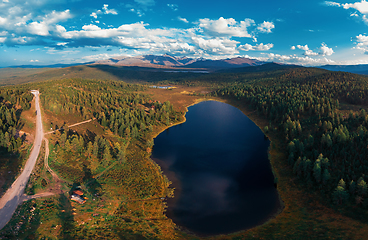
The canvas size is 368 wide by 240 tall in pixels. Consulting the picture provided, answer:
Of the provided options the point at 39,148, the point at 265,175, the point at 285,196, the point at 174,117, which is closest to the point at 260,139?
the point at 265,175

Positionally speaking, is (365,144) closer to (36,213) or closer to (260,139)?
(260,139)

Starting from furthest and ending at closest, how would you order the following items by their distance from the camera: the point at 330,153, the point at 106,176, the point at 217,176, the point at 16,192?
the point at 330,153
the point at 217,176
the point at 106,176
the point at 16,192

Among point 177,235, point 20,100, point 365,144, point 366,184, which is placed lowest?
point 177,235

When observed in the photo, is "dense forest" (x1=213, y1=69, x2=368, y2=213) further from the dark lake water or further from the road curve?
the road curve

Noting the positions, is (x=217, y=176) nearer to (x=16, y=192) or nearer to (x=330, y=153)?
(x=330, y=153)

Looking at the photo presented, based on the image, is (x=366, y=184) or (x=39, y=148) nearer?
(x=366, y=184)

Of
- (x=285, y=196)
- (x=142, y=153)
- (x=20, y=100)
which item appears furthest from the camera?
(x=20, y=100)

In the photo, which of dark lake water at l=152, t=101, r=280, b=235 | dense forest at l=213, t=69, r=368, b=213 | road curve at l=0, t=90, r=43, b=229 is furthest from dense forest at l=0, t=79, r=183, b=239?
dense forest at l=213, t=69, r=368, b=213

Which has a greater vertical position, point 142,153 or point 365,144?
point 365,144

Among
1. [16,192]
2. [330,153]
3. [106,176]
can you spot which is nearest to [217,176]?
[106,176]
